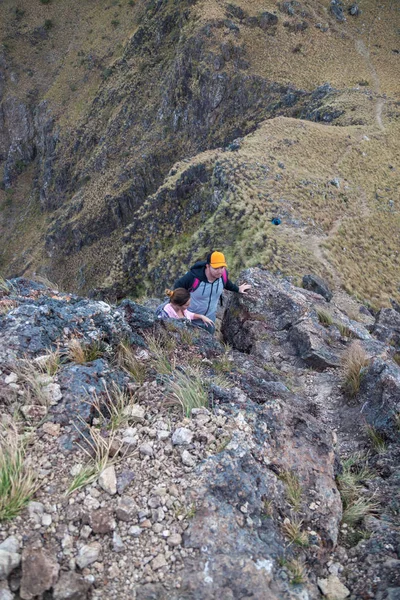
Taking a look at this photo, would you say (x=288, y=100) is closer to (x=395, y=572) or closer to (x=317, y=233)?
(x=317, y=233)

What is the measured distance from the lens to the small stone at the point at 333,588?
3.09 meters

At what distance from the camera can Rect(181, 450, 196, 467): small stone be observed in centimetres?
344

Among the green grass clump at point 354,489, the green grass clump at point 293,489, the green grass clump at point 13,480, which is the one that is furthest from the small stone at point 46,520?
the green grass clump at point 354,489

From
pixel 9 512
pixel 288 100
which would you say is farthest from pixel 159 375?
pixel 288 100

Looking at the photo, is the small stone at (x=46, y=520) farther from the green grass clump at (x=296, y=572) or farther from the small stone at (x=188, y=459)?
the green grass clump at (x=296, y=572)

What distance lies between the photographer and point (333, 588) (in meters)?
3.15

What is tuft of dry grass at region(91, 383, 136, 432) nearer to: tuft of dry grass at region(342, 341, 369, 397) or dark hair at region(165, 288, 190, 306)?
dark hair at region(165, 288, 190, 306)

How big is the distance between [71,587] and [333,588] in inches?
74.9

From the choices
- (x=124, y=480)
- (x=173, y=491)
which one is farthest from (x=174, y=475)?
(x=124, y=480)

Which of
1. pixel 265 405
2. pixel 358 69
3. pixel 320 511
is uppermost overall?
pixel 358 69

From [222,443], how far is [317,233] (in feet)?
55.4

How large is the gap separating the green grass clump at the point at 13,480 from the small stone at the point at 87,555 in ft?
1.66

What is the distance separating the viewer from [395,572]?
3143mm

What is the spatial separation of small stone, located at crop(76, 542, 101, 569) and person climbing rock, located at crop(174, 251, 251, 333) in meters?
3.89
